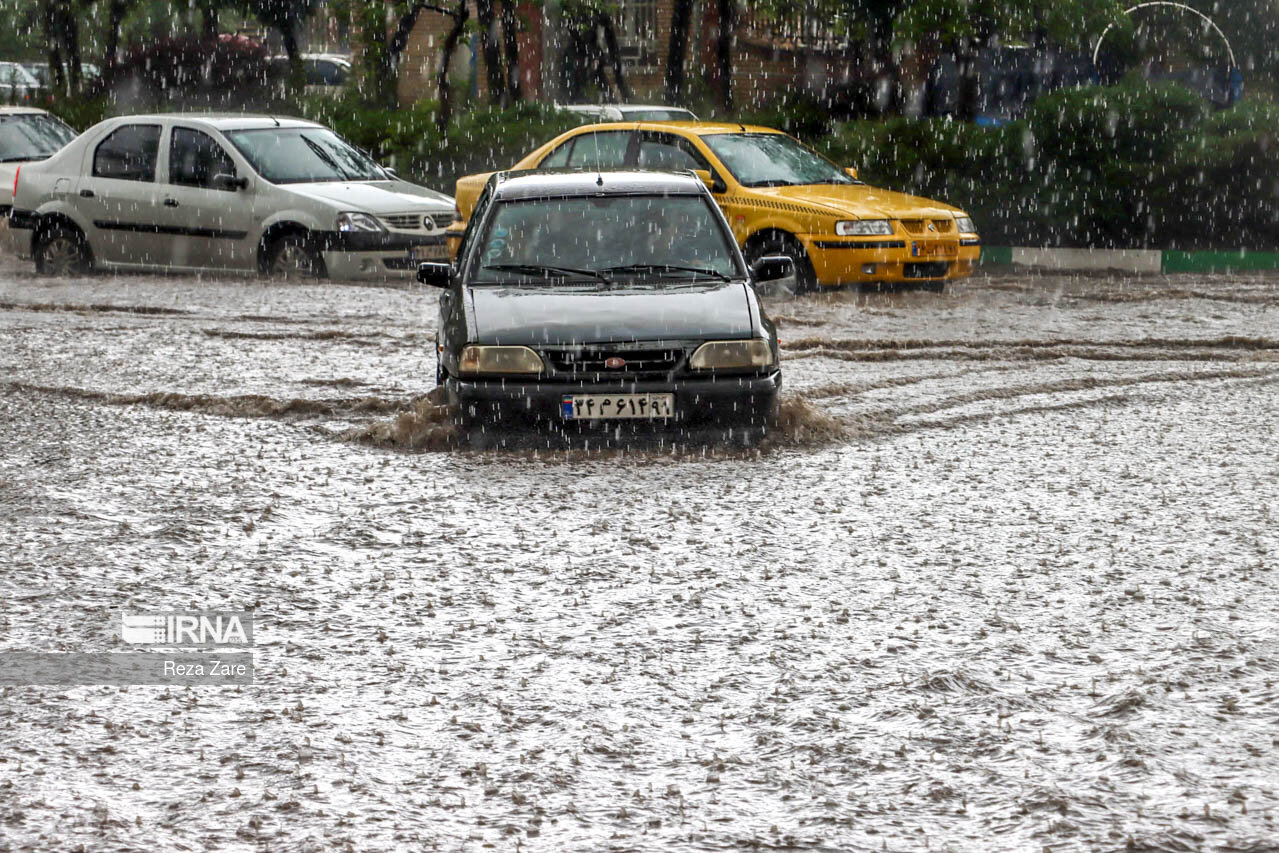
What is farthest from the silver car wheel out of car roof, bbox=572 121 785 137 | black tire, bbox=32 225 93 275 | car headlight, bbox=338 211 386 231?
car roof, bbox=572 121 785 137

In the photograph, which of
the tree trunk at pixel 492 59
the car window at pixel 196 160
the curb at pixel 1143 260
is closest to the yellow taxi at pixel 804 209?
the car window at pixel 196 160

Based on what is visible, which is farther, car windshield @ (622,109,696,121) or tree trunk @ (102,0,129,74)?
tree trunk @ (102,0,129,74)

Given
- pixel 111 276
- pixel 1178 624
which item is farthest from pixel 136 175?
pixel 1178 624

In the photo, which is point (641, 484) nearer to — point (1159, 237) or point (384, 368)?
point (384, 368)

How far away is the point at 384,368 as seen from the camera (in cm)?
1195

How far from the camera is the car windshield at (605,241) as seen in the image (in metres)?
9.53

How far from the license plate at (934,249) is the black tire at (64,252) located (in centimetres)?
814

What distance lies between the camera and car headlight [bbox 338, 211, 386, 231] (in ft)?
56.7

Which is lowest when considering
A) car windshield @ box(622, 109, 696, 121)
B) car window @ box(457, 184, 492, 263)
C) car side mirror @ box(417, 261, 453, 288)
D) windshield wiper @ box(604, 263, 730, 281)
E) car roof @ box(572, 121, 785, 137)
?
car side mirror @ box(417, 261, 453, 288)

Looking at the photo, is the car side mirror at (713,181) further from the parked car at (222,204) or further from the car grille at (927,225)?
the parked car at (222,204)

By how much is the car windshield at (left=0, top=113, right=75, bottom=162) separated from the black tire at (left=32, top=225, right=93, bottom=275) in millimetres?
4055

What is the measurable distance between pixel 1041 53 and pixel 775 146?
2022cm

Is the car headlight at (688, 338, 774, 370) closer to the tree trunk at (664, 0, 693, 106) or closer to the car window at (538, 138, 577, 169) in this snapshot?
the car window at (538, 138, 577, 169)

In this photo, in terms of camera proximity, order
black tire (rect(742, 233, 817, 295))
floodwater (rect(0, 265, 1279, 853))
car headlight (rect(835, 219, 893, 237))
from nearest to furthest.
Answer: floodwater (rect(0, 265, 1279, 853))
car headlight (rect(835, 219, 893, 237))
black tire (rect(742, 233, 817, 295))
